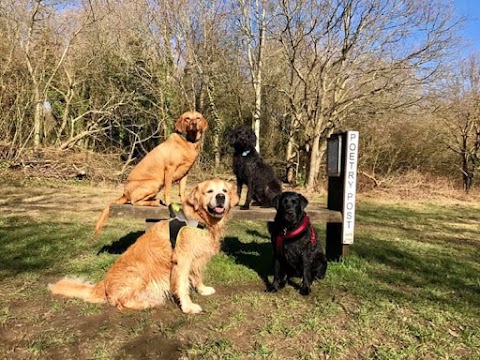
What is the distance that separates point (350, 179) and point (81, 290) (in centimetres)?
341

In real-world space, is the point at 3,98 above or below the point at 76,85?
below

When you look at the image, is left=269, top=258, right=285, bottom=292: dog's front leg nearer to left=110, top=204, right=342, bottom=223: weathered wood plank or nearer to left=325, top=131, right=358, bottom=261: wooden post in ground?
left=110, top=204, right=342, bottom=223: weathered wood plank

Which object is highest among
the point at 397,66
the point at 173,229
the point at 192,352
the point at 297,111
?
the point at 397,66

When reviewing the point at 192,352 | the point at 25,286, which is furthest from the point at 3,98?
the point at 192,352

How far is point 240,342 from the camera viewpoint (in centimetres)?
324

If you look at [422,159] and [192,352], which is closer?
[192,352]

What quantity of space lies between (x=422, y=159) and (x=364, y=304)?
17031 millimetres

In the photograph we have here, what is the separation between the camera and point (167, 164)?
5551 millimetres

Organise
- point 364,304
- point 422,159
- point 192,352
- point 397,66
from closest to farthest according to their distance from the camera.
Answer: point 192,352
point 364,304
point 397,66
point 422,159

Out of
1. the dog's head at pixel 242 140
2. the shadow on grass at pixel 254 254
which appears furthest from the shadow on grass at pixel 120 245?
the dog's head at pixel 242 140

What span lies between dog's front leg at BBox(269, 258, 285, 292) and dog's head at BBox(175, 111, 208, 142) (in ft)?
7.11

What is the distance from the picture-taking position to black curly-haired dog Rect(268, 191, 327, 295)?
171 inches

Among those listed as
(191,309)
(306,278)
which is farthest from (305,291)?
(191,309)

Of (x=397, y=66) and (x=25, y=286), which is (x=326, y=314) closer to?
(x=25, y=286)
